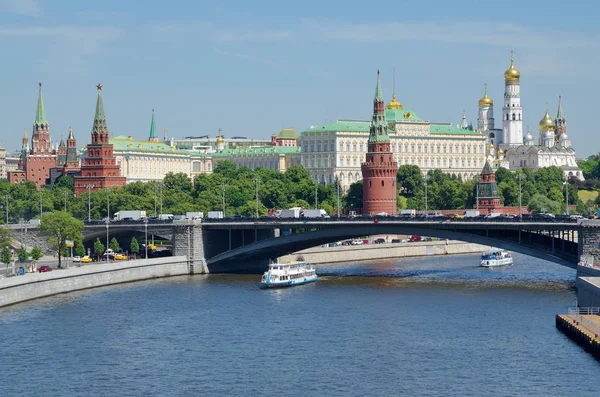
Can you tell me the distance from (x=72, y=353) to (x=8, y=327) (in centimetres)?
800

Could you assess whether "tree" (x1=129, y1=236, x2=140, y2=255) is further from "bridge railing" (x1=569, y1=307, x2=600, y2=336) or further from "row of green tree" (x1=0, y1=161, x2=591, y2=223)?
"bridge railing" (x1=569, y1=307, x2=600, y2=336)

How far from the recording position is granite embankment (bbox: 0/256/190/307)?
77875 millimetres

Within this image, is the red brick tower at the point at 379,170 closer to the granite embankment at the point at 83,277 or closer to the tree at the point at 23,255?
the granite embankment at the point at 83,277

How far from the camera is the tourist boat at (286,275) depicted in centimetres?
8956

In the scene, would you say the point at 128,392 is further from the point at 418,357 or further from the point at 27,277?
the point at 27,277

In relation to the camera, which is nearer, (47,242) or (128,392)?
(128,392)

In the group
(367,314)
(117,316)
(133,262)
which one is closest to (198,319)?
(117,316)

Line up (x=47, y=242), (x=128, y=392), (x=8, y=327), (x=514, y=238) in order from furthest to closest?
(x=47, y=242)
(x=514, y=238)
(x=8, y=327)
(x=128, y=392)

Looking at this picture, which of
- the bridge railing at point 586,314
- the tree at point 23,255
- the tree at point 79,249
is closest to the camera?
the bridge railing at point 586,314

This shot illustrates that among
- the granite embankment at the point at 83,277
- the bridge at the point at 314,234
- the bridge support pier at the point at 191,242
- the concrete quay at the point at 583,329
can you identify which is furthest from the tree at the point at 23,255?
the concrete quay at the point at 583,329

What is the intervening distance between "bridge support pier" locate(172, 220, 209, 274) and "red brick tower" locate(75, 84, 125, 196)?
69107mm

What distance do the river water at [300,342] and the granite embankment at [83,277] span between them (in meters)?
1.11

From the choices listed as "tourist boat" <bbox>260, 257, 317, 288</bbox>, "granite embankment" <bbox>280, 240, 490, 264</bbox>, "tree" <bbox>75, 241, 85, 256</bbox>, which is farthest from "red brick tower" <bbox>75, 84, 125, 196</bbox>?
"tourist boat" <bbox>260, 257, 317, 288</bbox>

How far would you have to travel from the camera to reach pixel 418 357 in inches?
2334
